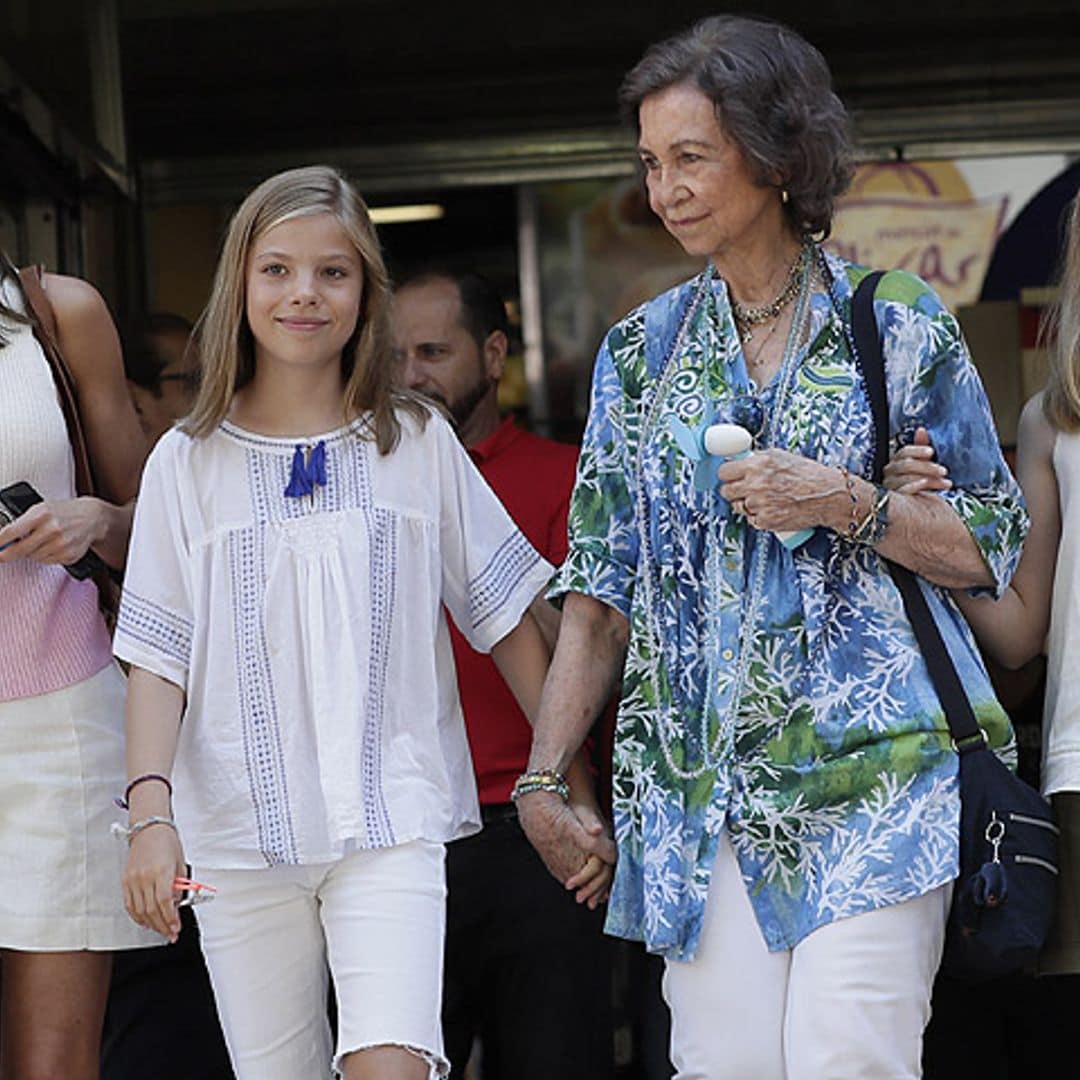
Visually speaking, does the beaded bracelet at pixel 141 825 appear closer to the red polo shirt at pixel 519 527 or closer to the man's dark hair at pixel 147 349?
the red polo shirt at pixel 519 527

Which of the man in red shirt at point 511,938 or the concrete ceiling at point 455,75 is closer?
the man in red shirt at point 511,938

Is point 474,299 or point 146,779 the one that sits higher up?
point 474,299

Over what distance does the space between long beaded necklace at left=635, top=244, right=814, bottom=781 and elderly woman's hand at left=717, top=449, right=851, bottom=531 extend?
14cm

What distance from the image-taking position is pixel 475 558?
364 cm

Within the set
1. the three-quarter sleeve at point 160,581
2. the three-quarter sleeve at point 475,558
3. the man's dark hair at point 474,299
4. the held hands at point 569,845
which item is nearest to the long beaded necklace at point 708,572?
the held hands at point 569,845

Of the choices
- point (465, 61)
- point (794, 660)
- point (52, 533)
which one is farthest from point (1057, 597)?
point (465, 61)

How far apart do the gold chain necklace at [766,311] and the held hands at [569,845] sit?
78cm

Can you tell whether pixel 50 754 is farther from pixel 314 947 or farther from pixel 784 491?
pixel 784 491

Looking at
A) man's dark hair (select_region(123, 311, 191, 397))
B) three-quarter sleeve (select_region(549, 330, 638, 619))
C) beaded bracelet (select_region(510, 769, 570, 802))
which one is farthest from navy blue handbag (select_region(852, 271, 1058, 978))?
man's dark hair (select_region(123, 311, 191, 397))

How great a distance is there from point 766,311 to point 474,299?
1.77m

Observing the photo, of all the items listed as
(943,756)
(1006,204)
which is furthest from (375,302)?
(1006,204)

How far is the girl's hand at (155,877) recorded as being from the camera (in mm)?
3266

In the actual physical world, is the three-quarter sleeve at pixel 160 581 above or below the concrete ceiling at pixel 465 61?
below

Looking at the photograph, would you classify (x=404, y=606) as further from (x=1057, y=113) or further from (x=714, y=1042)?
(x=1057, y=113)
